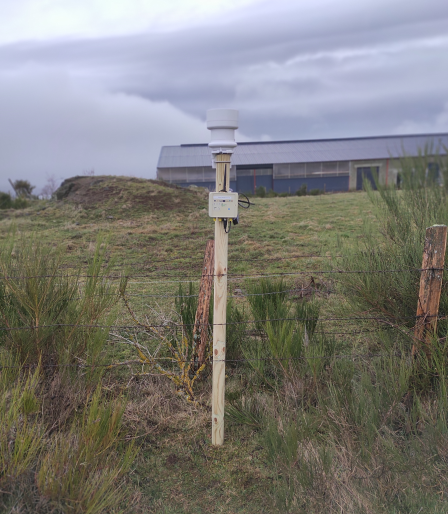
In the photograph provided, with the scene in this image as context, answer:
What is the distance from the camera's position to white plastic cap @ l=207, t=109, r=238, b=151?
8.61 ft

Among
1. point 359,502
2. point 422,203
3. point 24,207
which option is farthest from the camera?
point 24,207

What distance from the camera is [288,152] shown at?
3231cm

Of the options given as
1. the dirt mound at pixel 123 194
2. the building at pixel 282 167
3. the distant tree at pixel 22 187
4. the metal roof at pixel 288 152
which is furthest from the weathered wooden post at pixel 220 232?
the building at pixel 282 167

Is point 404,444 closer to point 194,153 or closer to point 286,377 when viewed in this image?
point 286,377

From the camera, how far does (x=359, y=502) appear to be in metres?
2.23

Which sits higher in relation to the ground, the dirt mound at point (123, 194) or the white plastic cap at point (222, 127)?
the white plastic cap at point (222, 127)

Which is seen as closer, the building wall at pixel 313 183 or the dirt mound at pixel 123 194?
the dirt mound at pixel 123 194

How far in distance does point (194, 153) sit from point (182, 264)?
Answer: 25.7 m

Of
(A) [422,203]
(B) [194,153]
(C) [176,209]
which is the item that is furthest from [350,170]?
(A) [422,203]

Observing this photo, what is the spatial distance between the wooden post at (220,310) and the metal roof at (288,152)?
88.1ft

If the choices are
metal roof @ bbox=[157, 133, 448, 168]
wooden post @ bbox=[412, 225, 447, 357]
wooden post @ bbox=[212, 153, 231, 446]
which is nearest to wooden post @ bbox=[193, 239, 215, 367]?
wooden post @ bbox=[212, 153, 231, 446]

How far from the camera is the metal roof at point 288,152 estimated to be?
101ft

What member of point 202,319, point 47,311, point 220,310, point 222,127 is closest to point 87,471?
point 220,310

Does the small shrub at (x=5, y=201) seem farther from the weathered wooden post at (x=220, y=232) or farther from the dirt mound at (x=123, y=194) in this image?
the weathered wooden post at (x=220, y=232)
